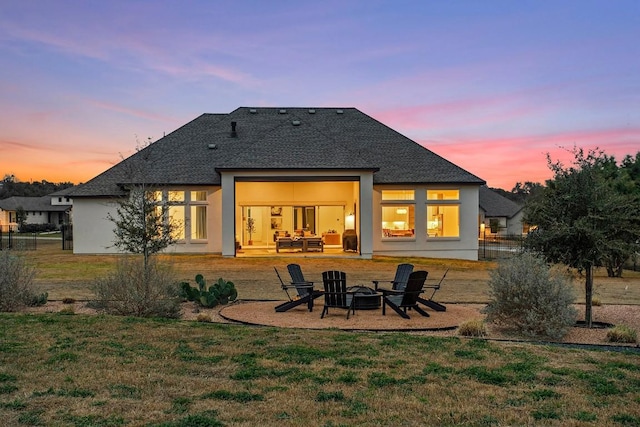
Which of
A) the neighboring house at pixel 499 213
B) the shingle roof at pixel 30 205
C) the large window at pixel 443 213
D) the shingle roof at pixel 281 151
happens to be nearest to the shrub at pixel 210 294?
the shingle roof at pixel 281 151

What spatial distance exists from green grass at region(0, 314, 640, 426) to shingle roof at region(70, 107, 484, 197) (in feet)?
56.7

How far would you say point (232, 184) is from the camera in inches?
972

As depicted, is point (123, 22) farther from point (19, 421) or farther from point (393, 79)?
point (19, 421)

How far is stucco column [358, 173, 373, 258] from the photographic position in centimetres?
Answer: 2470

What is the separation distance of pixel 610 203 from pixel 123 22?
654 inches

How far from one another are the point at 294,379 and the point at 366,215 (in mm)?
19328

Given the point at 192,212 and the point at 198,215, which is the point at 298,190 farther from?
the point at 192,212

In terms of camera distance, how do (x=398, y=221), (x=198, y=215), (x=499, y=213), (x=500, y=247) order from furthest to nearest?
(x=499, y=213) → (x=500, y=247) → (x=398, y=221) → (x=198, y=215)

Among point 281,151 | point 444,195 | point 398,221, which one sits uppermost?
point 281,151

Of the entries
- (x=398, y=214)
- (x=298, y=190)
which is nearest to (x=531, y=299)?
(x=398, y=214)

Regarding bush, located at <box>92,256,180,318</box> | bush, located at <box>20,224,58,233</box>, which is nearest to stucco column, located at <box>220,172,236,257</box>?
bush, located at <box>92,256,180,318</box>

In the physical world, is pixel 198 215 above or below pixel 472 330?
above

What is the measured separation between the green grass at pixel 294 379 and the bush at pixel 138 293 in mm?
1687

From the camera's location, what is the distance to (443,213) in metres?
28.1
